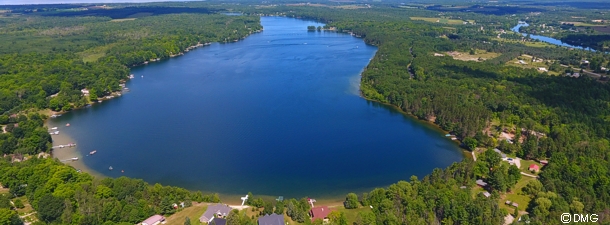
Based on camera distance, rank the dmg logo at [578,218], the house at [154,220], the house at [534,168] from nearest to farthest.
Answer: the dmg logo at [578,218] → the house at [154,220] → the house at [534,168]

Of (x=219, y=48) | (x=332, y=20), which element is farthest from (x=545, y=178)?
(x=332, y=20)

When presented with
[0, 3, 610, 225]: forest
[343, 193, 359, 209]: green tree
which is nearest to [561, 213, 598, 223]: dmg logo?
[0, 3, 610, 225]: forest

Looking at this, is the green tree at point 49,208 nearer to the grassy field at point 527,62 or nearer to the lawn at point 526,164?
the lawn at point 526,164

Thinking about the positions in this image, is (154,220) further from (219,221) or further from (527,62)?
(527,62)

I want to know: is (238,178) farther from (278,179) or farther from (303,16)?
(303,16)

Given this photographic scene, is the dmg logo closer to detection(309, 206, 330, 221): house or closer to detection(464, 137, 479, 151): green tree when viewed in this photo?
detection(464, 137, 479, 151): green tree

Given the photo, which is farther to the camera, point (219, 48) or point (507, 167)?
point (219, 48)

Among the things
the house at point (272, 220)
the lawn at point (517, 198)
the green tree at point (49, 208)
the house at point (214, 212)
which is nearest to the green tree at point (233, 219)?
the house at point (272, 220)
